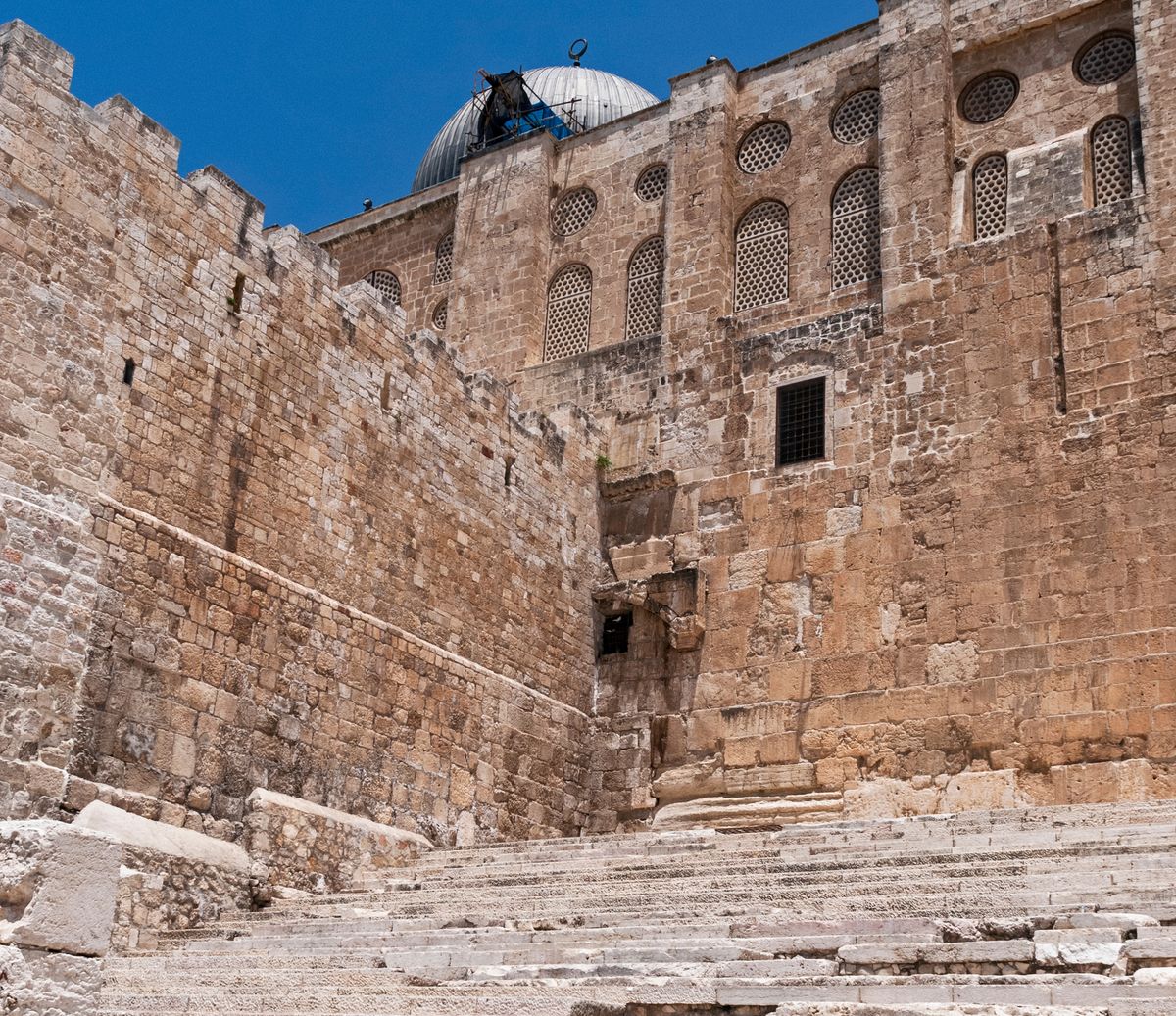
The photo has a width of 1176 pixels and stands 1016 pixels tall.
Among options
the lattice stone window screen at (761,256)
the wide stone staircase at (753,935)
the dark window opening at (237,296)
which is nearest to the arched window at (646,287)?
the lattice stone window screen at (761,256)

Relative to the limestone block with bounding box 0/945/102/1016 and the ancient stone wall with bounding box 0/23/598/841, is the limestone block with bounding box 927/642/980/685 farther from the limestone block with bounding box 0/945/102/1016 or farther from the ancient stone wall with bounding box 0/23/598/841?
the limestone block with bounding box 0/945/102/1016

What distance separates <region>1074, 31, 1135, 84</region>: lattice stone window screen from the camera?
14.0 metres

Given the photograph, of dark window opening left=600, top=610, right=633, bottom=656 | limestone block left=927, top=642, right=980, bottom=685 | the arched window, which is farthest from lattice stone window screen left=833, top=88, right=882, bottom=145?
limestone block left=927, top=642, right=980, bottom=685

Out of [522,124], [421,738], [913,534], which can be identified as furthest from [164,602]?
[522,124]

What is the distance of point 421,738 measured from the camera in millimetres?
12359

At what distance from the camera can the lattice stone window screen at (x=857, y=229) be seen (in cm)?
1480

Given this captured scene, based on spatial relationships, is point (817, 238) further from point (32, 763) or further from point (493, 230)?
point (32, 763)

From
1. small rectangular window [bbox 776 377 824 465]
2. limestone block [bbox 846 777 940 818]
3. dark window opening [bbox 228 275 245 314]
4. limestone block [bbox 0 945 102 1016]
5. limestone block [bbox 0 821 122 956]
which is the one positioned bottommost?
limestone block [bbox 0 945 102 1016]

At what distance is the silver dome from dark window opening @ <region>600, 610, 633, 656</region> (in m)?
8.89

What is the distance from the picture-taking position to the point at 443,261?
59.7 feet

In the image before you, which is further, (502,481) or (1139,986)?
(502,481)

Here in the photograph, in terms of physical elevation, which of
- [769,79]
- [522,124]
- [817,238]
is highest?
[522,124]

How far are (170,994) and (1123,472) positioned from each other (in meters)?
8.76

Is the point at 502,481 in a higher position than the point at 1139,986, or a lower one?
higher
